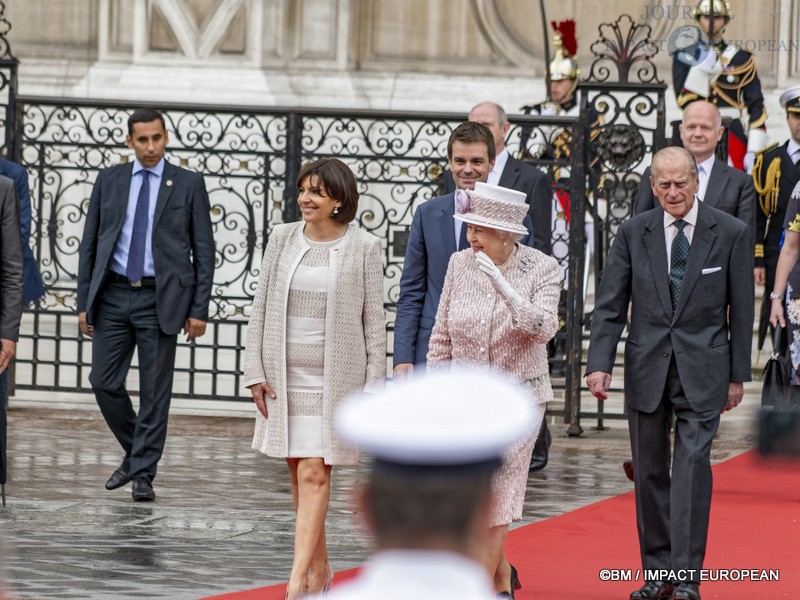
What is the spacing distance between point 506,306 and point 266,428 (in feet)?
3.73

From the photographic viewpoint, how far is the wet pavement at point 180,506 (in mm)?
6727

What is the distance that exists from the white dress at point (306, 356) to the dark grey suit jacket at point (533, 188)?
6.90 ft

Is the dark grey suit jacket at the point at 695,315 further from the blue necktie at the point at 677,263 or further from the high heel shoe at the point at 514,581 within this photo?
the high heel shoe at the point at 514,581

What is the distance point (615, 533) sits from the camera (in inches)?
313

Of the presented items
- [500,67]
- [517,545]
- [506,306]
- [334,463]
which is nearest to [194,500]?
[517,545]

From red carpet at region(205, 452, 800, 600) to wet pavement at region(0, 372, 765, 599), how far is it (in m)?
0.31

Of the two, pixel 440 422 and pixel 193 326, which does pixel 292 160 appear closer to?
pixel 193 326

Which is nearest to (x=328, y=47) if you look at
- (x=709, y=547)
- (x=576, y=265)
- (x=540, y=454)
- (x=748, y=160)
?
(x=748, y=160)

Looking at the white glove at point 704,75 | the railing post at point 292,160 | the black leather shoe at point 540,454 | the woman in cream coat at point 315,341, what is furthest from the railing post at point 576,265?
the woman in cream coat at point 315,341

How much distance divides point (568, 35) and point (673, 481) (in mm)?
9883

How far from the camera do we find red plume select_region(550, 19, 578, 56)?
15.7 metres

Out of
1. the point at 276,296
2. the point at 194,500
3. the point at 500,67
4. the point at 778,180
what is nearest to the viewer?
the point at 276,296

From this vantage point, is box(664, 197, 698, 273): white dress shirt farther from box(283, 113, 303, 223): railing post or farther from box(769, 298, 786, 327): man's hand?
box(283, 113, 303, 223): railing post

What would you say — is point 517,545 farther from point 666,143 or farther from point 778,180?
point 666,143
